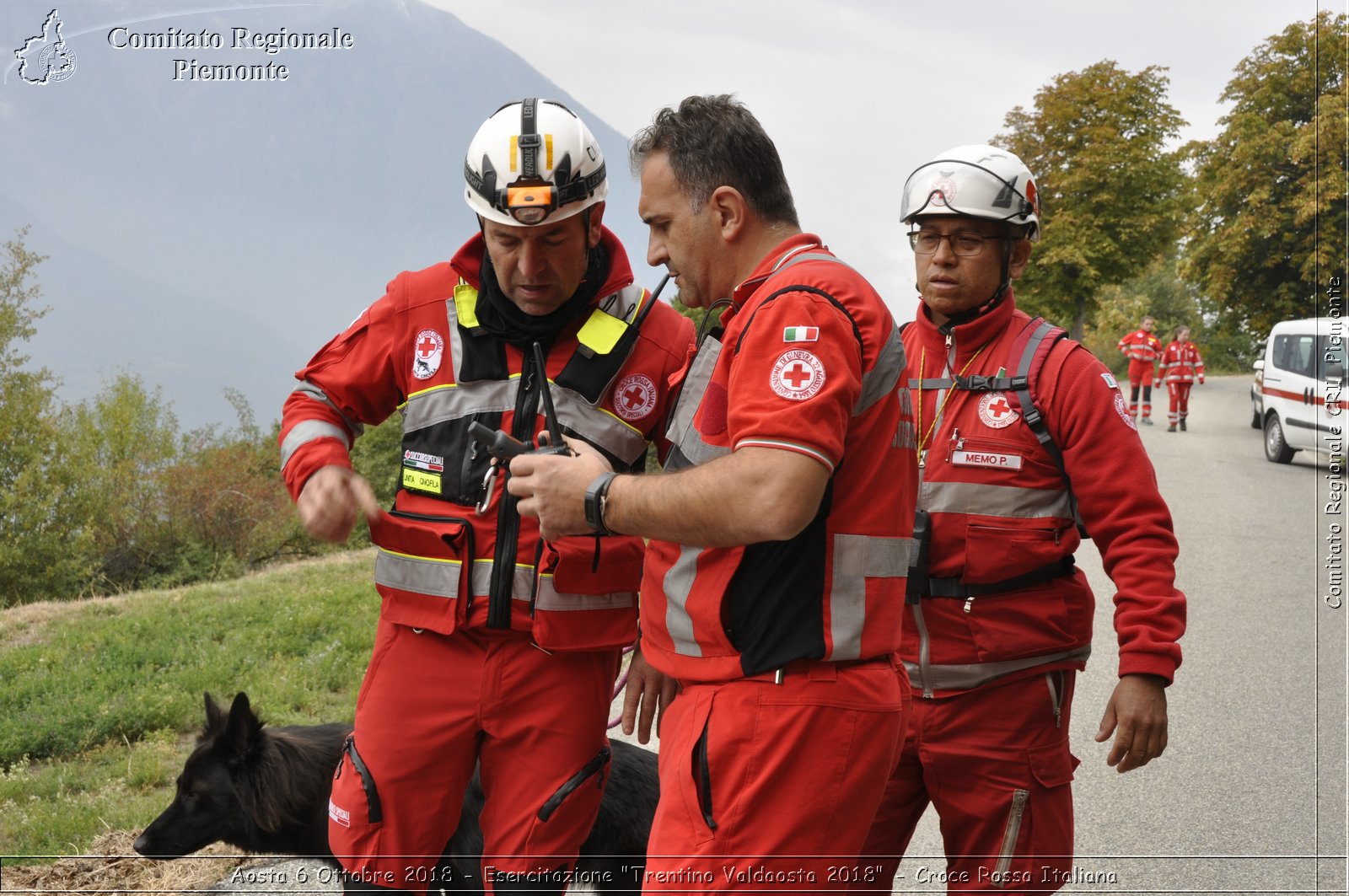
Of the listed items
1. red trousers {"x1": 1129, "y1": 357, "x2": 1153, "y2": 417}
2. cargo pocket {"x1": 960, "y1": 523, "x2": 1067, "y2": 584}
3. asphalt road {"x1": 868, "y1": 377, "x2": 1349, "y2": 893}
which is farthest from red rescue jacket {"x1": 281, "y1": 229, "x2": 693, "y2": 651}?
red trousers {"x1": 1129, "y1": 357, "x2": 1153, "y2": 417}

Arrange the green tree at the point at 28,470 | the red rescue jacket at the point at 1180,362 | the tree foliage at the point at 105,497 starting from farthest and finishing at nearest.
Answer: the green tree at the point at 28,470, the tree foliage at the point at 105,497, the red rescue jacket at the point at 1180,362

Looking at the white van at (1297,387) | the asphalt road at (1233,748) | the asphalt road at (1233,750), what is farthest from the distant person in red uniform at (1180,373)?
the asphalt road at (1233,750)

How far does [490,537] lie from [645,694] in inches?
25.5

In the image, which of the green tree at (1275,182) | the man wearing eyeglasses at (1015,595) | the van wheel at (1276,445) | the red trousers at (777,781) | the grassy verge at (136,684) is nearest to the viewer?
the red trousers at (777,781)

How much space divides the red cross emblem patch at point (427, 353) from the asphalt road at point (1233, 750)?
283cm

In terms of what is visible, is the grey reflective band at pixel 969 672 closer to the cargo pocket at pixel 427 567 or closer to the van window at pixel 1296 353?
the cargo pocket at pixel 427 567

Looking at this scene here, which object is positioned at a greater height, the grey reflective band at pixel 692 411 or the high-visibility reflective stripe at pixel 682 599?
the grey reflective band at pixel 692 411

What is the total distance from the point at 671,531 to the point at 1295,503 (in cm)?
1848

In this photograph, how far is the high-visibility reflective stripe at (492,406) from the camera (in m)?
3.16

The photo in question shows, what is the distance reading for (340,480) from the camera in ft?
9.90

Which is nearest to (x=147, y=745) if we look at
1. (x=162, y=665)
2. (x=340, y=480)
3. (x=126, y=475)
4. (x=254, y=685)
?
(x=254, y=685)

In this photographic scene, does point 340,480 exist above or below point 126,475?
above

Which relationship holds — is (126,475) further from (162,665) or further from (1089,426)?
(1089,426)

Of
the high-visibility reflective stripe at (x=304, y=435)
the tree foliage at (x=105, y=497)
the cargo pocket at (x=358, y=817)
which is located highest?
the high-visibility reflective stripe at (x=304, y=435)
